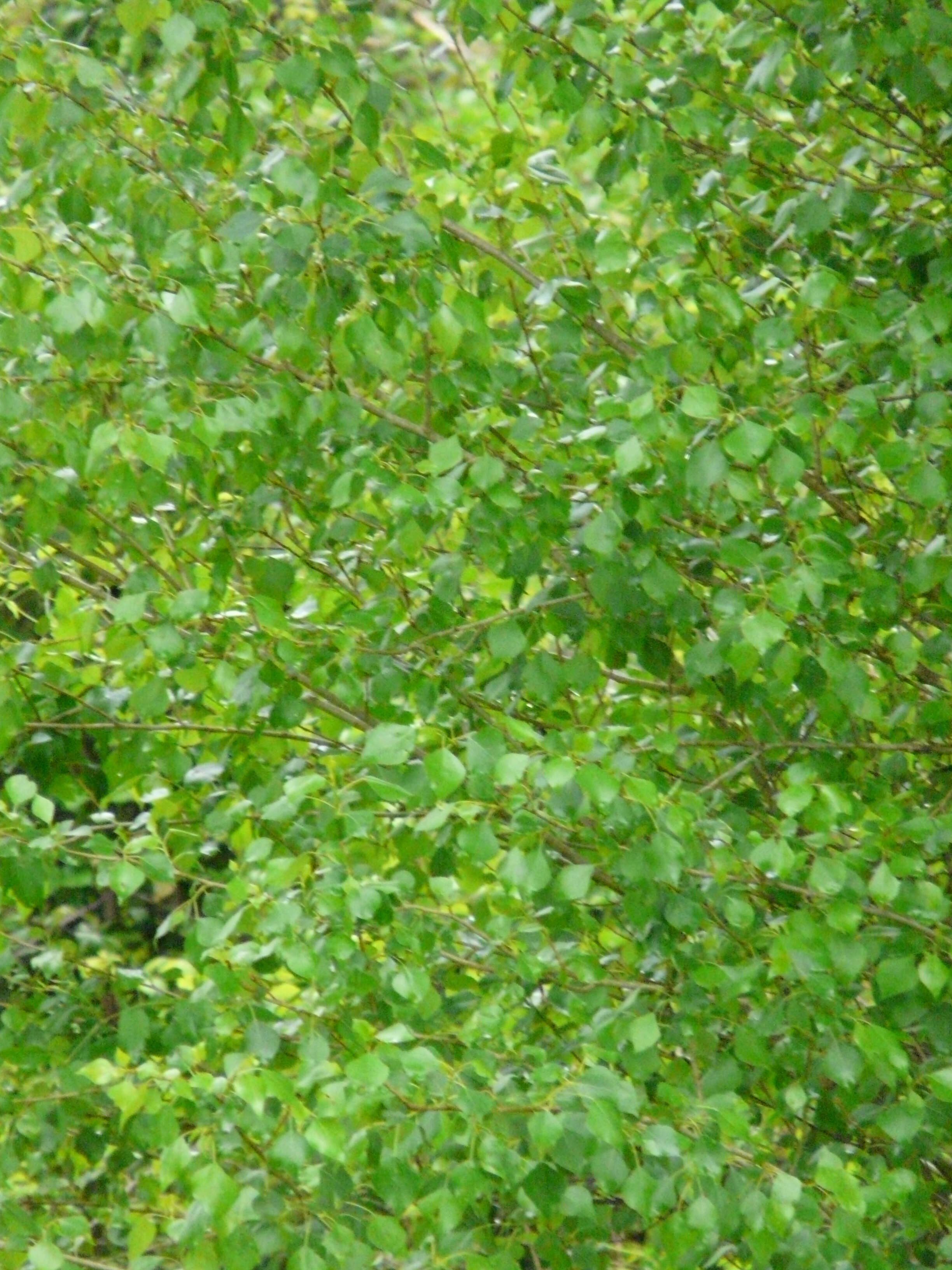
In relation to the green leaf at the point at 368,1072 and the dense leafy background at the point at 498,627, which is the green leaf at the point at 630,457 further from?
the green leaf at the point at 368,1072

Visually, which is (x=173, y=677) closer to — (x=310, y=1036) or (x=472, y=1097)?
(x=310, y=1036)

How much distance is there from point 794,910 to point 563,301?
90 cm

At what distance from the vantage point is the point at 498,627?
2.29m

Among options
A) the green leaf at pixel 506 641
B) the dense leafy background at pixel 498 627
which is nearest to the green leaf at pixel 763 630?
the dense leafy background at pixel 498 627

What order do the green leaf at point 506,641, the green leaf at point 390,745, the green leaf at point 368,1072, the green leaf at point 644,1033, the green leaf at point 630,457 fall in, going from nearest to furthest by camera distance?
1. the green leaf at point 368,1072
2. the green leaf at point 390,745
3. the green leaf at point 630,457
4. the green leaf at point 644,1033
5. the green leaf at point 506,641

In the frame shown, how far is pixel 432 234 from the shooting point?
2145mm

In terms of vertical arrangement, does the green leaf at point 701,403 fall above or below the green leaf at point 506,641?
above

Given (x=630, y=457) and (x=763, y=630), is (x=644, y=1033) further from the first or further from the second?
(x=630, y=457)

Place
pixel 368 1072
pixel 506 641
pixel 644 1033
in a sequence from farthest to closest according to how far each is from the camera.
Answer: pixel 506 641 → pixel 644 1033 → pixel 368 1072

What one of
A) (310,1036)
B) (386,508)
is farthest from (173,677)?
(310,1036)

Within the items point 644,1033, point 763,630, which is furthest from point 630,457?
point 644,1033

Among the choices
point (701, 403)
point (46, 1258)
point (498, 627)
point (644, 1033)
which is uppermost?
point (701, 403)

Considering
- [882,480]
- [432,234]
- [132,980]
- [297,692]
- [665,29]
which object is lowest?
→ [132,980]

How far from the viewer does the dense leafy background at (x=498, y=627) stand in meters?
2.02
